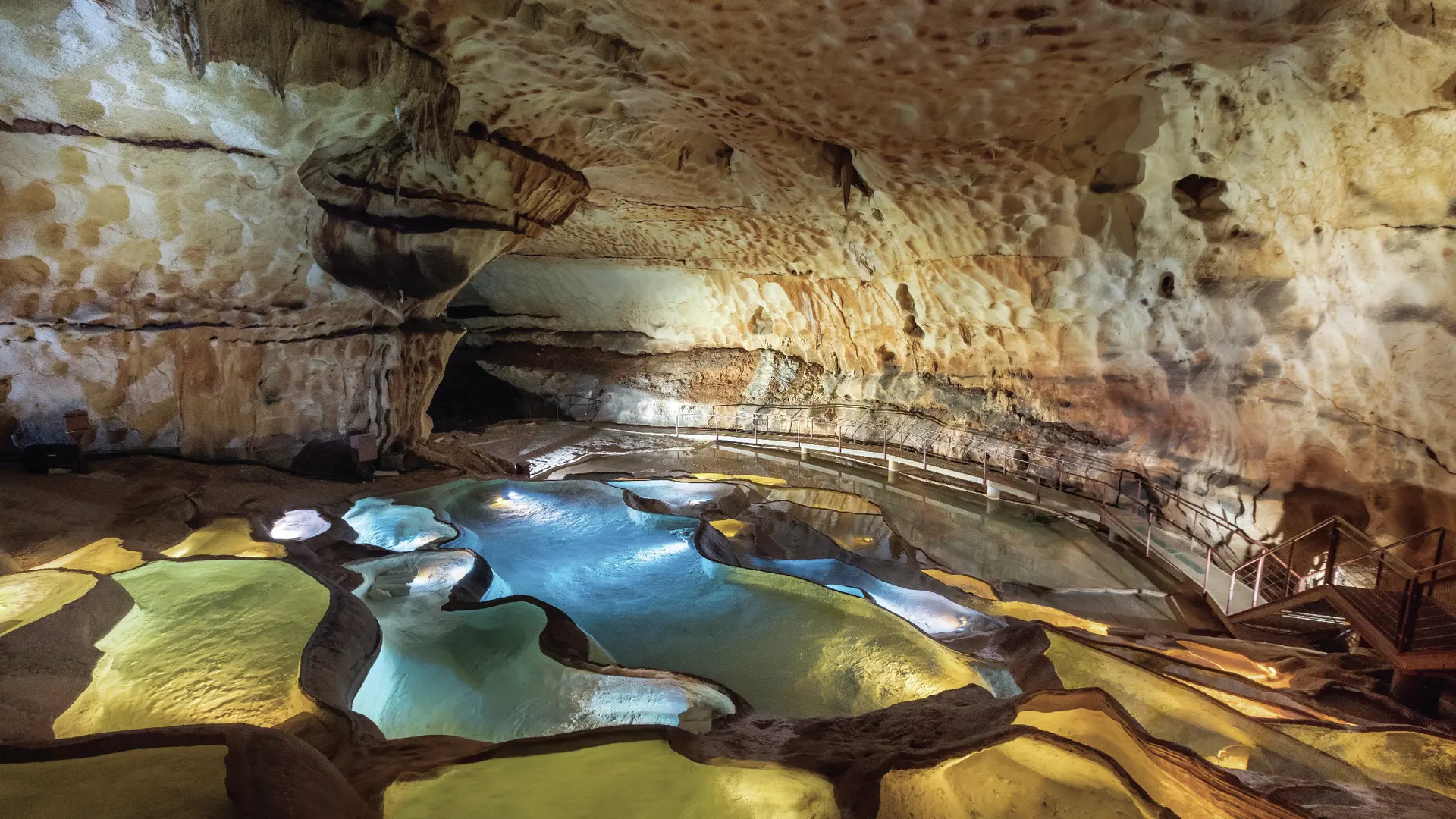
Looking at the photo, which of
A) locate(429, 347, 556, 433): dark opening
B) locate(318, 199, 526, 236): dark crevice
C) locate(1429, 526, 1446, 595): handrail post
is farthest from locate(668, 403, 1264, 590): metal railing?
locate(318, 199, 526, 236): dark crevice

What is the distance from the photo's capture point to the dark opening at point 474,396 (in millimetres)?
19359

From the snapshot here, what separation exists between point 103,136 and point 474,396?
14052 millimetres

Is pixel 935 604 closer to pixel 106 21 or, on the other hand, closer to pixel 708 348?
pixel 106 21

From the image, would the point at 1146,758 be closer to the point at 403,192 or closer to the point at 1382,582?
the point at 1382,582

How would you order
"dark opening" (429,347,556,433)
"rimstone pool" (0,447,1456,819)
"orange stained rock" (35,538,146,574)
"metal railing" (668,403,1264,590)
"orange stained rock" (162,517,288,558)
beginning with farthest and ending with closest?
"dark opening" (429,347,556,433)
"metal railing" (668,403,1264,590)
"orange stained rock" (162,517,288,558)
"orange stained rock" (35,538,146,574)
"rimstone pool" (0,447,1456,819)

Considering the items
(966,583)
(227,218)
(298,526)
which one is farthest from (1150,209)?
(227,218)

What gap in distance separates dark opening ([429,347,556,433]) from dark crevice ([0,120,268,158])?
11864 mm

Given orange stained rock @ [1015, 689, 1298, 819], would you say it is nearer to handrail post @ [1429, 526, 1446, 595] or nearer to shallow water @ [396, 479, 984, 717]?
shallow water @ [396, 479, 984, 717]

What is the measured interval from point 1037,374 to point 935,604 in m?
6.20

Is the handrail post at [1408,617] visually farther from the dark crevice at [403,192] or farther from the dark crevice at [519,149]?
the dark crevice at [403,192]

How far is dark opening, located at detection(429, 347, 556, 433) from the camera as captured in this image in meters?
19.4

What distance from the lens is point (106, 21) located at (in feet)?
17.9

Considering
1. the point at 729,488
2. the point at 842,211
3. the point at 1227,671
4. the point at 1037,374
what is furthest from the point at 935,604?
the point at 842,211

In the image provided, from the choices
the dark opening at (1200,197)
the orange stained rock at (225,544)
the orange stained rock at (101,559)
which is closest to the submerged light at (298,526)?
the orange stained rock at (225,544)
